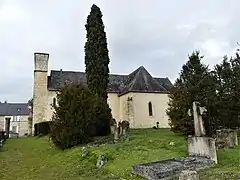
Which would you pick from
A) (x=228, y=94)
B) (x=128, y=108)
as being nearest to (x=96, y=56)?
(x=228, y=94)

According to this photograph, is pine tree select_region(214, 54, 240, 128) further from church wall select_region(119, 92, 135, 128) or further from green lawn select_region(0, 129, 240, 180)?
church wall select_region(119, 92, 135, 128)

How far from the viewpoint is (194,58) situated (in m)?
19.5

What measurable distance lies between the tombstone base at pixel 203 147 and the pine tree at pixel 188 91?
6.38 m

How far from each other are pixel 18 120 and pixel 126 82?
35.8m

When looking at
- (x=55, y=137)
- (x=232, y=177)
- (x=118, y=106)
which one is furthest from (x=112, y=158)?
(x=118, y=106)

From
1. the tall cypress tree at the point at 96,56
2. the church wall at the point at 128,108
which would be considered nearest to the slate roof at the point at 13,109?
the church wall at the point at 128,108

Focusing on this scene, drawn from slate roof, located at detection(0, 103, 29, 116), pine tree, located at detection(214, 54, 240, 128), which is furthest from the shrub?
slate roof, located at detection(0, 103, 29, 116)

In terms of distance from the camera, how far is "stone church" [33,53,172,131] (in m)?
38.1

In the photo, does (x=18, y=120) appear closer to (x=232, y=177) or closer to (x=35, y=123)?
(x=35, y=123)

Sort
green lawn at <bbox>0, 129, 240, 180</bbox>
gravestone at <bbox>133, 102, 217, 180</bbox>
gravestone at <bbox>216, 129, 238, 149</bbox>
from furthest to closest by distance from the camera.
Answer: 1. gravestone at <bbox>216, 129, 238, 149</bbox>
2. green lawn at <bbox>0, 129, 240, 180</bbox>
3. gravestone at <bbox>133, 102, 217, 180</bbox>

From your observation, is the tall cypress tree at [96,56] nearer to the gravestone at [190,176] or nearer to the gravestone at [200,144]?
the gravestone at [200,144]

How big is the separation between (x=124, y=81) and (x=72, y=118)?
25718 millimetres

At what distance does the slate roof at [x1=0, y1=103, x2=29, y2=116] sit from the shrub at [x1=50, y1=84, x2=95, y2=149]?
5318cm

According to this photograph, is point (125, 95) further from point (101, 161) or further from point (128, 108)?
point (101, 161)
